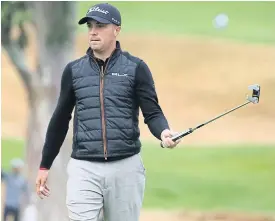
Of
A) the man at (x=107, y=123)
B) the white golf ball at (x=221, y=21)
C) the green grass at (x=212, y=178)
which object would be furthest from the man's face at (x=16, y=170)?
A: the man at (x=107, y=123)

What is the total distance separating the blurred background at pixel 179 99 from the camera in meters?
17.8

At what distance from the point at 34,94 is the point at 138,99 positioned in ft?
41.8

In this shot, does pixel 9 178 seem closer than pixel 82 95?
No

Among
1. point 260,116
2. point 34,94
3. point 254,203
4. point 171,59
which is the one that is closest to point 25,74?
point 34,94

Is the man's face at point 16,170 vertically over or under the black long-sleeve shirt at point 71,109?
under

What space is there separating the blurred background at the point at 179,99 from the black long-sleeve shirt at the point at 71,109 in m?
8.62

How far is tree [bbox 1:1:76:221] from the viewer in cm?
1723

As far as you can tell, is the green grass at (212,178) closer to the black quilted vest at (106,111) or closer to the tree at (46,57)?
the tree at (46,57)

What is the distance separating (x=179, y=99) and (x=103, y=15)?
85.9 feet

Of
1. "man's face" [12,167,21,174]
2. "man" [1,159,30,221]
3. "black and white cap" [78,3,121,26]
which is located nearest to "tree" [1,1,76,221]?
"man" [1,159,30,221]

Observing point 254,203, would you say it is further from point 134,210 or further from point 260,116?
point 134,210

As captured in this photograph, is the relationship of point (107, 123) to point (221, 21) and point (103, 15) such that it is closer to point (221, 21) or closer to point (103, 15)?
point (103, 15)

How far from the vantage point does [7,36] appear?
18.6 m

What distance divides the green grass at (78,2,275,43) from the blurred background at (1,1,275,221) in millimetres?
34
